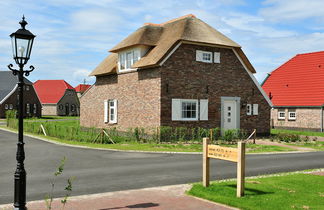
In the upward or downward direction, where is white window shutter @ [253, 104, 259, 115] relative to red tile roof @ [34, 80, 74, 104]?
downward

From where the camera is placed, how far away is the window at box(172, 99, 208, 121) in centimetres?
2367

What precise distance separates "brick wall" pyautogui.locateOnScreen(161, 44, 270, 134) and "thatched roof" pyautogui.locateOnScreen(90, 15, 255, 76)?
2.05 feet

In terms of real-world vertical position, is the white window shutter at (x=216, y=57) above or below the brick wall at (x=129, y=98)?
above

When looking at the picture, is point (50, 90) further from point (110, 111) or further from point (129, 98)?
point (129, 98)

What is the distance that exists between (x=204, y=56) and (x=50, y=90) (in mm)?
55780

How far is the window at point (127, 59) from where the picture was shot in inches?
1036

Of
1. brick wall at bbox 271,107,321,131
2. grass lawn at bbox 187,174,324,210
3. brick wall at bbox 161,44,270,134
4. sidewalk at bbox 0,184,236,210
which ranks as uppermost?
brick wall at bbox 161,44,270,134

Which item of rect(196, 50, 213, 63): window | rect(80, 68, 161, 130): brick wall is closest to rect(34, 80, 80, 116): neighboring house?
rect(80, 68, 161, 130): brick wall

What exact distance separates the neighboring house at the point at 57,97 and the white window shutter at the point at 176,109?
53.7 m

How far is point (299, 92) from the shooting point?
36.1 m

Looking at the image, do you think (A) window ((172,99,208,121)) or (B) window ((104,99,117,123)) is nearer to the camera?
(A) window ((172,99,208,121))

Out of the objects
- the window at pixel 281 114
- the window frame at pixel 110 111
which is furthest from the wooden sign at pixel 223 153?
the window at pixel 281 114

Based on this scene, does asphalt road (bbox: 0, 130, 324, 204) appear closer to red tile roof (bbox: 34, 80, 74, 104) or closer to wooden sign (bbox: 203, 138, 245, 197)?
wooden sign (bbox: 203, 138, 245, 197)

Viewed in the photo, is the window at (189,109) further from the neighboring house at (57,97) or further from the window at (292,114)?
the neighboring house at (57,97)
